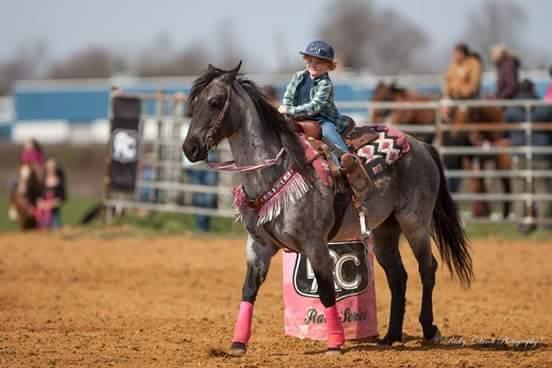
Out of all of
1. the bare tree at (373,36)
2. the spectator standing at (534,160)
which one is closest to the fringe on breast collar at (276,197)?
the spectator standing at (534,160)

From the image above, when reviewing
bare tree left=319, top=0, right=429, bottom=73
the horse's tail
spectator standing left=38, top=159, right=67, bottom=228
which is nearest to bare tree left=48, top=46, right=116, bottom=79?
bare tree left=319, top=0, right=429, bottom=73

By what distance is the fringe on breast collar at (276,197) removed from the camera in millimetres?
7426

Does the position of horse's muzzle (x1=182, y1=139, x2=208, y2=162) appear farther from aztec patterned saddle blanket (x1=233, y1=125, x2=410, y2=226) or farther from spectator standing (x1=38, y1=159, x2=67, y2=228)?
spectator standing (x1=38, y1=159, x2=67, y2=228)

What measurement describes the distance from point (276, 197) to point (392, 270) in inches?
62.9

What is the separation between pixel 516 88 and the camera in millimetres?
17359

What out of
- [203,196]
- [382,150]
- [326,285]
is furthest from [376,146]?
[203,196]

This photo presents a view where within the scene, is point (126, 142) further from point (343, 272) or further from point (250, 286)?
point (250, 286)

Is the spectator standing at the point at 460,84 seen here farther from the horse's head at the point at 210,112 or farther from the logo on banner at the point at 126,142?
the horse's head at the point at 210,112

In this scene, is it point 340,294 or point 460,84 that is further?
point 460,84

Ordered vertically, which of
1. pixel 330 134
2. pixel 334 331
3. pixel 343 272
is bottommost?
pixel 334 331

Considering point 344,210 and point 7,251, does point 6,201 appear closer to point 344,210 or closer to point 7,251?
point 7,251

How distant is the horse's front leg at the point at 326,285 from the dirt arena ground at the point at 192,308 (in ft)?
0.46

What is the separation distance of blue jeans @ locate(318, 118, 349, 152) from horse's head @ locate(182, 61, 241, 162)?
2.61ft

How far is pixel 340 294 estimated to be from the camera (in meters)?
8.43
